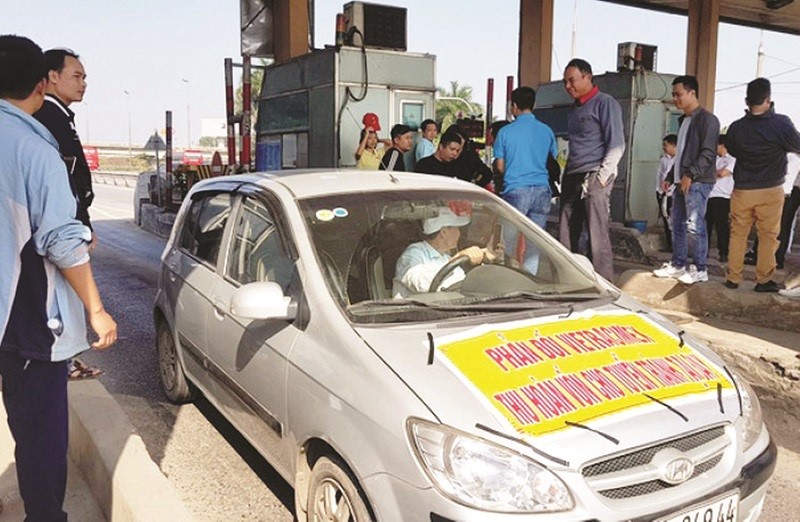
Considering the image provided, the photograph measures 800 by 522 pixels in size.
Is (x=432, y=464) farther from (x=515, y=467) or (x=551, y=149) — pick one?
(x=551, y=149)

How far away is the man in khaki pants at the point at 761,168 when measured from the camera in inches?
209

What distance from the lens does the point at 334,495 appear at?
2354 mm

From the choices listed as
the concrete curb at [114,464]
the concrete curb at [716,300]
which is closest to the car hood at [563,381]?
the concrete curb at [114,464]

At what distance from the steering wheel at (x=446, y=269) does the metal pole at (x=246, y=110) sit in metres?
7.81

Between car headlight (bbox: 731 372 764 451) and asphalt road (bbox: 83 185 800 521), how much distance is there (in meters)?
0.83

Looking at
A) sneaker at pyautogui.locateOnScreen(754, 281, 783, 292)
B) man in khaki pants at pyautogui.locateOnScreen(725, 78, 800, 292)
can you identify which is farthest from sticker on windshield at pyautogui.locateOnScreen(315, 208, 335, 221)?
sneaker at pyautogui.locateOnScreen(754, 281, 783, 292)

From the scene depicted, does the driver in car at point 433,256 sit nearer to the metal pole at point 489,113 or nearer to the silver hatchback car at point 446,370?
the silver hatchback car at point 446,370

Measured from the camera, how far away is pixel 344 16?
9.66 meters

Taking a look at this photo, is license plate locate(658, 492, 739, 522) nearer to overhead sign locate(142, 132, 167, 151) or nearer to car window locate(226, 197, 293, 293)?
car window locate(226, 197, 293, 293)

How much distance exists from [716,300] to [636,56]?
5.09 meters

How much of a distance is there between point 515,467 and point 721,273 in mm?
6693

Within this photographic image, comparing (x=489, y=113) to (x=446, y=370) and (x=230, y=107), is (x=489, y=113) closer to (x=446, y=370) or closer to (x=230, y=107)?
(x=230, y=107)

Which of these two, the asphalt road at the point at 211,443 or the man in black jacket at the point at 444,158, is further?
the man in black jacket at the point at 444,158

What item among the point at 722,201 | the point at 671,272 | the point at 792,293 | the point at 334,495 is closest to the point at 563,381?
the point at 334,495
